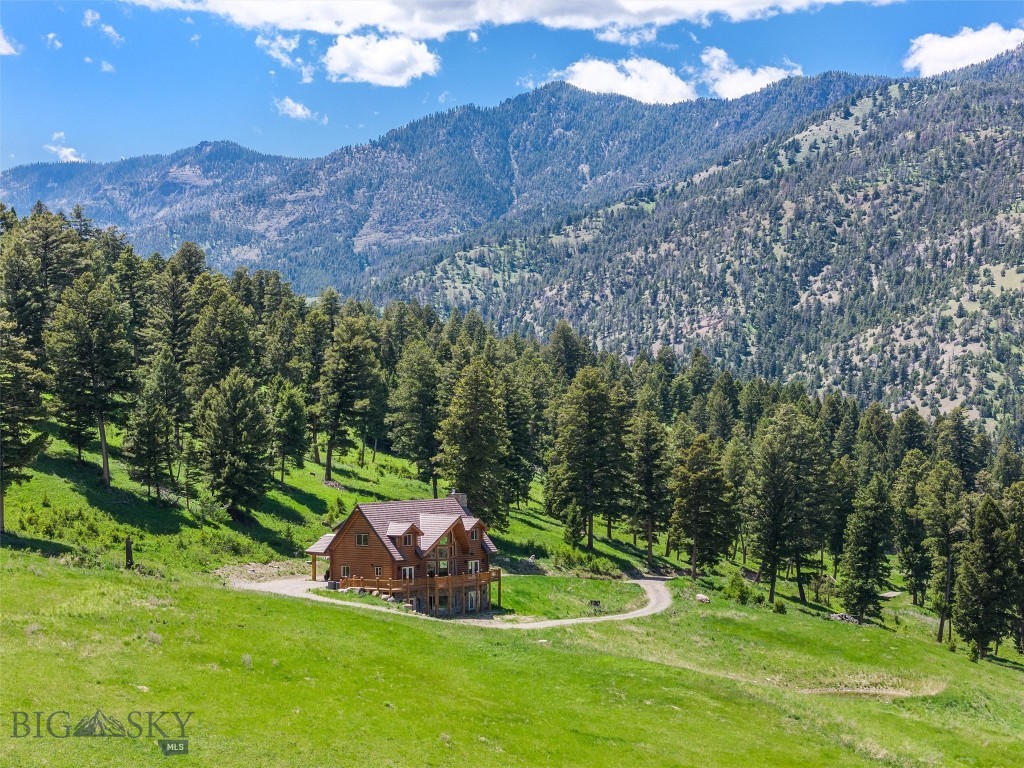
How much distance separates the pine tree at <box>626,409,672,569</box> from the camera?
86.4 metres

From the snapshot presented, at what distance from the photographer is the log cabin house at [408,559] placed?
5672 cm

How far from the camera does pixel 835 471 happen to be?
105 m

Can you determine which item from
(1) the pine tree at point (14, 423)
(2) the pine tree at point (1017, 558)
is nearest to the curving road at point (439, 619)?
(1) the pine tree at point (14, 423)

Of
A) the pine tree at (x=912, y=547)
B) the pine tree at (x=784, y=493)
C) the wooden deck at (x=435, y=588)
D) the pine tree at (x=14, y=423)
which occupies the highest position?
the pine tree at (x=14, y=423)

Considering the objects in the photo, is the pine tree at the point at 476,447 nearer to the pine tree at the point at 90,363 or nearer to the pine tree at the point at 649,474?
the pine tree at the point at 649,474

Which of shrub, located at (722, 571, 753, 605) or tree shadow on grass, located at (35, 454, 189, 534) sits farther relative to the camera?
shrub, located at (722, 571, 753, 605)

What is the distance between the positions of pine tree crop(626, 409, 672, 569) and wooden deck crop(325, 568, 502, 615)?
101 feet

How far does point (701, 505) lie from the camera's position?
3172 inches

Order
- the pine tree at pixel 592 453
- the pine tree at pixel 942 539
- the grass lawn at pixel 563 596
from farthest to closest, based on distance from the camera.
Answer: the pine tree at pixel 942 539 < the pine tree at pixel 592 453 < the grass lawn at pixel 563 596

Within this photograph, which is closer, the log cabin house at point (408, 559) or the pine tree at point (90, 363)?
the log cabin house at point (408, 559)

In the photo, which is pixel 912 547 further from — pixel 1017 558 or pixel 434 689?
pixel 434 689

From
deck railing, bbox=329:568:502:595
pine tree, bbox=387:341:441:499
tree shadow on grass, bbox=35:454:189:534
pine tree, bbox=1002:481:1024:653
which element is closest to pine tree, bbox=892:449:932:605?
pine tree, bbox=1002:481:1024:653

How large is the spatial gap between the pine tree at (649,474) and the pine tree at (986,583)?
28.2 metres

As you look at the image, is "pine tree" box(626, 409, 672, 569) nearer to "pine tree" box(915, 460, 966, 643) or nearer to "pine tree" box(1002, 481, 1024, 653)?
"pine tree" box(915, 460, 966, 643)
